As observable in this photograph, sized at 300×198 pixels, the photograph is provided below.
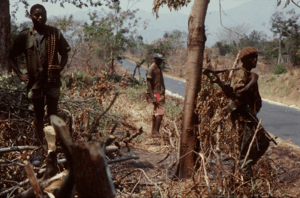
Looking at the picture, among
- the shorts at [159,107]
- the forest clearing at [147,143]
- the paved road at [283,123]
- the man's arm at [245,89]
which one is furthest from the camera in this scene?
the paved road at [283,123]

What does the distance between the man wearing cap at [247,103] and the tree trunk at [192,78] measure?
1.45 ft

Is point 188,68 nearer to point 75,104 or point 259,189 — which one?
point 259,189

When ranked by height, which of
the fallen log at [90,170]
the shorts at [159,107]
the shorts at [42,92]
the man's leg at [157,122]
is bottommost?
the man's leg at [157,122]

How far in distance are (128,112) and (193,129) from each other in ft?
17.3

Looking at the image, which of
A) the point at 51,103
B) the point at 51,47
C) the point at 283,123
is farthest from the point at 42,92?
the point at 283,123

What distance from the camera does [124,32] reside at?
17.3 metres

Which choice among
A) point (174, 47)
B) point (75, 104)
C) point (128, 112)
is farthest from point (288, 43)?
point (75, 104)

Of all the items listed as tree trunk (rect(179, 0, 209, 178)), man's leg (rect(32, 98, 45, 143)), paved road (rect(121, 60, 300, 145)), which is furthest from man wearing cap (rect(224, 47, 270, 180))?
paved road (rect(121, 60, 300, 145))

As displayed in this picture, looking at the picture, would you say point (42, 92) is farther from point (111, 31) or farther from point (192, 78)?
point (111, 31)

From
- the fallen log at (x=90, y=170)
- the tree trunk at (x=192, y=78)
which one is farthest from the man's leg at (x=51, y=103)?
the fallen log at (x=90, y=170)

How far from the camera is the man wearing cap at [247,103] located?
3203 millimetres

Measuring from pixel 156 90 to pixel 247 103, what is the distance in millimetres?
3031

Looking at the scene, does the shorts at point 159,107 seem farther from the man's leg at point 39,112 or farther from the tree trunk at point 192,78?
the man's leg at point 39,112

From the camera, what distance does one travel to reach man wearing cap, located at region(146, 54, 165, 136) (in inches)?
237
